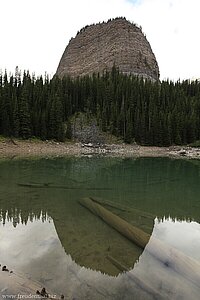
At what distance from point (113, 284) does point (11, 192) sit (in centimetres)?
1441

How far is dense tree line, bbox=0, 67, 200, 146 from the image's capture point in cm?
8112

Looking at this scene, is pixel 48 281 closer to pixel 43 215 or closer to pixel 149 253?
pixel 149 253

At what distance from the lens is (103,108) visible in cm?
10231

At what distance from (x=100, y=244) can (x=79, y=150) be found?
63.9 m

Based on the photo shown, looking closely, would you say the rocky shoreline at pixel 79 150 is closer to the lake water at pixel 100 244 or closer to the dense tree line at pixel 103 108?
the dense tree line at pixel 103 108

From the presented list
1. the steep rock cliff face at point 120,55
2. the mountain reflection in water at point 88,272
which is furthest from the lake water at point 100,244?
the steep rock cliff face at point 120,55

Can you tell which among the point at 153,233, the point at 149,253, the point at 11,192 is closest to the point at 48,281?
the point at 149,253

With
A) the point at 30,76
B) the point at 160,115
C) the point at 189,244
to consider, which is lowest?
the point at 189,244

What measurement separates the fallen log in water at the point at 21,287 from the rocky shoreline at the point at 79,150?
53110mm

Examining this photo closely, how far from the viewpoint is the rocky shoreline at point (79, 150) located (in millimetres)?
66125

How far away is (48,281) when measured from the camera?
8.74m

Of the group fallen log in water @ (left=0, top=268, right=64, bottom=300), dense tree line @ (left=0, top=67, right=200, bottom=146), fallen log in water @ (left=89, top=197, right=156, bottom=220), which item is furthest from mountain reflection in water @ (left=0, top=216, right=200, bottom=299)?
dense tree line @ (left=0, top=67, right=200, bottom=146)

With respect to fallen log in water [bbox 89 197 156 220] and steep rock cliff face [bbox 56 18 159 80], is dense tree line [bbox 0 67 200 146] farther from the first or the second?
fallen log in water [bbox 89 197 156 220]

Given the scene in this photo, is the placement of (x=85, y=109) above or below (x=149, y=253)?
above
